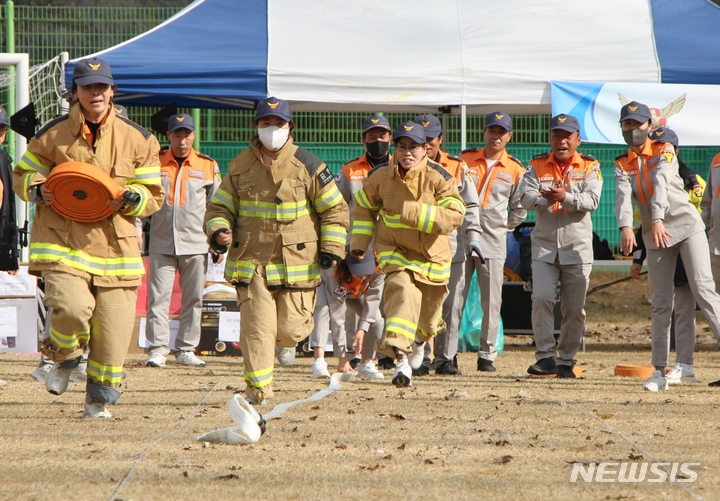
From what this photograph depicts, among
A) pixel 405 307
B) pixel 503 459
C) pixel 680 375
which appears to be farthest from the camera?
pixel 680 375

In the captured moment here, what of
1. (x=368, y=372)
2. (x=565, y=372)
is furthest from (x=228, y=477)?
(x=565, y=372)

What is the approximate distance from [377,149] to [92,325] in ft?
11.0

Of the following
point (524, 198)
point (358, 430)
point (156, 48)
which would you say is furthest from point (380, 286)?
point (156, 48)

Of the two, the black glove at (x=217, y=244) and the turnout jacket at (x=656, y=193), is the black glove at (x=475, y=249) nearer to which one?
the turnout jacket at (x=656, y=193)

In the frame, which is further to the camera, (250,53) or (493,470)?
(250,53)

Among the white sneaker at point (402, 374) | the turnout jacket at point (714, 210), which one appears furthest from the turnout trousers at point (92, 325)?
the turnout jacket at point (714, 210)

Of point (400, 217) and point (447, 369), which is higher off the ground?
point (400, 217)

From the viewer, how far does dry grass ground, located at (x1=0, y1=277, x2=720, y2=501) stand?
14.4ft

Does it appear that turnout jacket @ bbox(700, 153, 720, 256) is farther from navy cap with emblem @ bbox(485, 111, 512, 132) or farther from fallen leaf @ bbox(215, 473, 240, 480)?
fallen leaf @ bbox(215, 473, 240, 480)

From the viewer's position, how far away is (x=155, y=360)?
33.1 feet

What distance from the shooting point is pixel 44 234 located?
6195 mm

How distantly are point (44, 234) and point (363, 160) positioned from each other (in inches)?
138

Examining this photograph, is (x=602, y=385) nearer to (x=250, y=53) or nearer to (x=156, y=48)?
(x=250, y=53)

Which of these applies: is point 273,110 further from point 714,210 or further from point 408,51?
point 408,51
